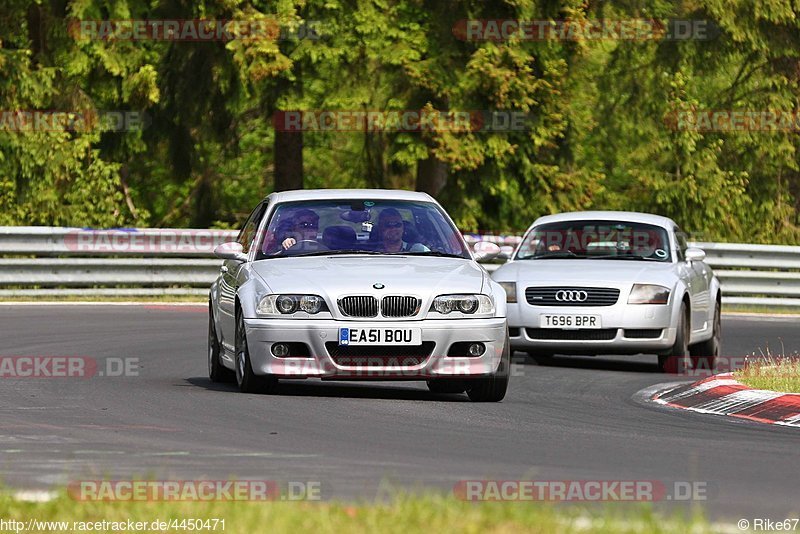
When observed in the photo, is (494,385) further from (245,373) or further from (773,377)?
(773,377)

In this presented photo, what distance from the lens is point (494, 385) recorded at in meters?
12.5

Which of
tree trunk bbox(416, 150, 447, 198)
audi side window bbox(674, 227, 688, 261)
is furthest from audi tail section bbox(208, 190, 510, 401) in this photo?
tree trunk bbox(416, 150, 447, 198)

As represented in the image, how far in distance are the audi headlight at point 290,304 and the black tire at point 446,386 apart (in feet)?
4.43

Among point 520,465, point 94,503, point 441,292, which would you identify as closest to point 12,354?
point 441,292

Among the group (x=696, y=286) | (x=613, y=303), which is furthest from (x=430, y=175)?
(x=613, y=303)

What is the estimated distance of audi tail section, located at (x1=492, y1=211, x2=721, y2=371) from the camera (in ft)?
53.8

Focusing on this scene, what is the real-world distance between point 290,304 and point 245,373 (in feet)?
2.36

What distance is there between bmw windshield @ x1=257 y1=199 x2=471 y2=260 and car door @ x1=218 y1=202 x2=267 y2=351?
1.05 ft

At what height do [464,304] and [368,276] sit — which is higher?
[368,276]

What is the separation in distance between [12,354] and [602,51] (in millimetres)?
28241

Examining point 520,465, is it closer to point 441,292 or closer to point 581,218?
point 441,292

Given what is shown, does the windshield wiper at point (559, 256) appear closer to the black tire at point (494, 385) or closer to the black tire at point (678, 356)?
the black tire at point (678, 356)

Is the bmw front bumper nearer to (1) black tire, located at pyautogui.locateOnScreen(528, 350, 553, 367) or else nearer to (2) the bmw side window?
(2) the bmw side window

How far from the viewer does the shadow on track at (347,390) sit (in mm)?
12680
